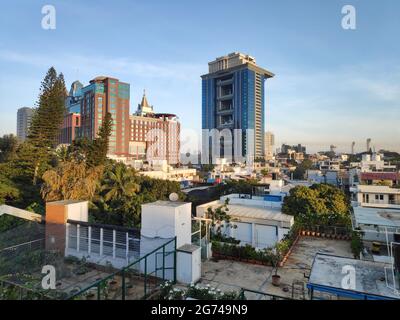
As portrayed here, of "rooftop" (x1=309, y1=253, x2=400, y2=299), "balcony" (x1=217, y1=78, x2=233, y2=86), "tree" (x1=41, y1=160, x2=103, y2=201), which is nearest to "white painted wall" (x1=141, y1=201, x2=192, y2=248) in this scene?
"rooftop" (x1=309, y1=253, x2=400, y2=299)

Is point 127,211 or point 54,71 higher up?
point 54,71

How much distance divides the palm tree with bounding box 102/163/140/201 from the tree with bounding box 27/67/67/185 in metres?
5.82

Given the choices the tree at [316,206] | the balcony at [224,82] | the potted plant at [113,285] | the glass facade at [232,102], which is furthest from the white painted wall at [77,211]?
the balcony at [224,82]

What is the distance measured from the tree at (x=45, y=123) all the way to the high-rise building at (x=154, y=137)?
166ft

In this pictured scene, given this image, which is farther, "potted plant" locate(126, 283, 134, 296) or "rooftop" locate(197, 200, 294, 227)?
"rooftop" locate(197, 200, 294, 227)

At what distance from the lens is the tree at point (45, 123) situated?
19.0m

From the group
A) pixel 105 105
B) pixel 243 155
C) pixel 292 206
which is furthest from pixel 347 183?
pixel 105 105

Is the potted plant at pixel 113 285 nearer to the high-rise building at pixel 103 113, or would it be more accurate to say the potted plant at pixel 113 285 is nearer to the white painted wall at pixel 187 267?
the white painted wall at pixel 187 267

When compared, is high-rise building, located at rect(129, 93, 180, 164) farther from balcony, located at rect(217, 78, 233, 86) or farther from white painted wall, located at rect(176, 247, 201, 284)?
white painted wall, located at rect(176, 247, 201, 284)

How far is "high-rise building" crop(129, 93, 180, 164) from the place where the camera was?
74375 mm

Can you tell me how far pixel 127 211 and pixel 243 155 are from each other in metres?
64.7

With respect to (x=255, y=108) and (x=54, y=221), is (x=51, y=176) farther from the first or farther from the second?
(x=255, y=108)

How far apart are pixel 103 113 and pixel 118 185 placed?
55.3 meters

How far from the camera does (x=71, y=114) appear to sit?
70500 millimetres
